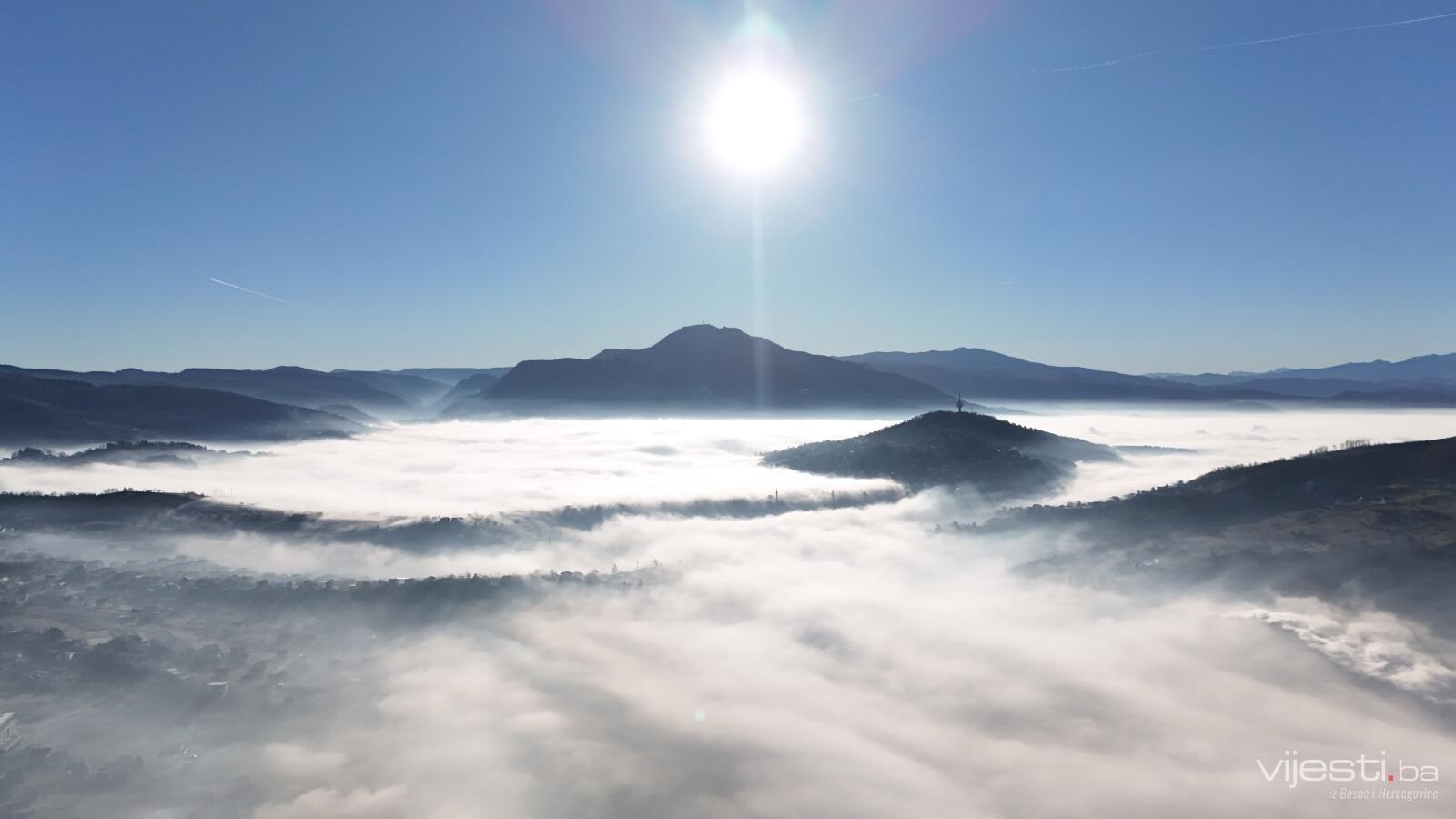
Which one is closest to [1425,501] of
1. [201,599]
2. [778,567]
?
[778,567]

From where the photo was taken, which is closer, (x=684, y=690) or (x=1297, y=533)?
(x=684, y=690)

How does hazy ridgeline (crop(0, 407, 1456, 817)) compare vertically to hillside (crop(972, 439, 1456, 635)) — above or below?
below

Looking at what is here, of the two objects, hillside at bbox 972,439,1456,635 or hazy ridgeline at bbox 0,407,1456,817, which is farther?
hillside at bbox 972,439,1456,635

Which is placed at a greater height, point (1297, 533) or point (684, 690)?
point (1297, 533)

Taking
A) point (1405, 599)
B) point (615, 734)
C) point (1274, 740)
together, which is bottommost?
point (615, 734)

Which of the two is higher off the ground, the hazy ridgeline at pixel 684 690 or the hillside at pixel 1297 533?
the hillside at pixel 1297 533

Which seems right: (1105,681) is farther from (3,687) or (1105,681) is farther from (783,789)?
(3,687)

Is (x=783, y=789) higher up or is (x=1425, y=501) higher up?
(x=1425, y=501)

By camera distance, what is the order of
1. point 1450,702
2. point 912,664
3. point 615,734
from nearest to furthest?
point 1450,702 → point 615,734 → point 912,664
